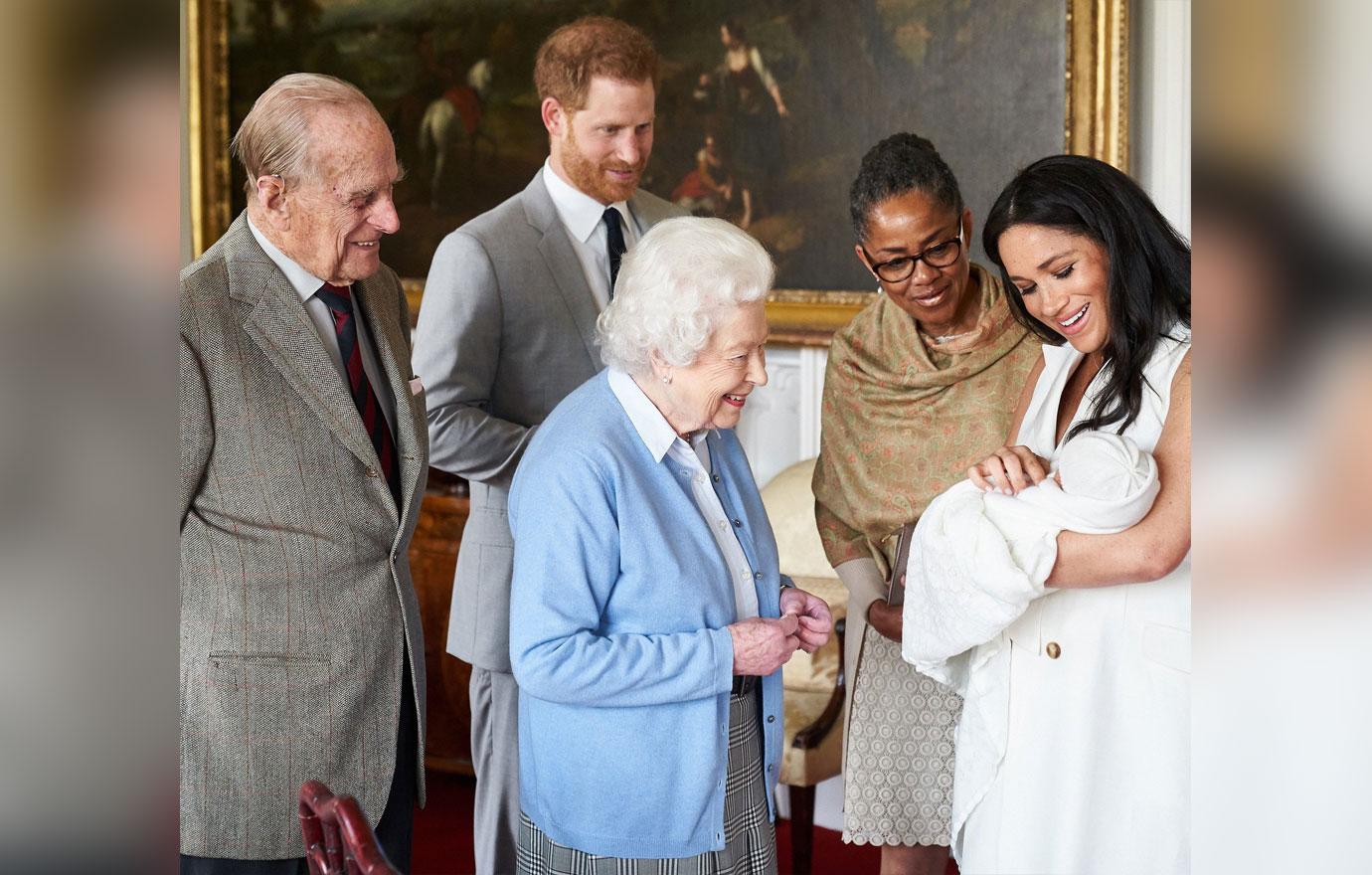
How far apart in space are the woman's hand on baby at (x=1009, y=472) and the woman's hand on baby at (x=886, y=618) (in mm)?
660

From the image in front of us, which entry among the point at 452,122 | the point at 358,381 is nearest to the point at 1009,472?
the point at 358,381

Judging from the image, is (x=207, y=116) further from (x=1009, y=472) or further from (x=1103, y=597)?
(x=1103, y=597)

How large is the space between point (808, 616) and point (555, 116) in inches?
55.7

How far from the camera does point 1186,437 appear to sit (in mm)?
1787

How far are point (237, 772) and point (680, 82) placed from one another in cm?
349

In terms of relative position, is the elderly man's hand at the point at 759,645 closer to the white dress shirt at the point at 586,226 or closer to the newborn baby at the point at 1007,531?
the newborn baby at the point at 1007,531

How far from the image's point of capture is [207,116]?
565cm

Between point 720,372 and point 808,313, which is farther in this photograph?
point 808,313

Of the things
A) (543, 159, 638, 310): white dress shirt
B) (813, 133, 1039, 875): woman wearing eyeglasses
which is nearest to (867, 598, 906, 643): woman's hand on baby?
(813, 133, 1039, 875): woman wearing eyeglasses

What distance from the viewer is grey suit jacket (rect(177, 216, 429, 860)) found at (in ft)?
6.03

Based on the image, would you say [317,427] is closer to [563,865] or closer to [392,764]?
[392,764]

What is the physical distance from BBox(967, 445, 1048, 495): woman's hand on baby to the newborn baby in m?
0.02
